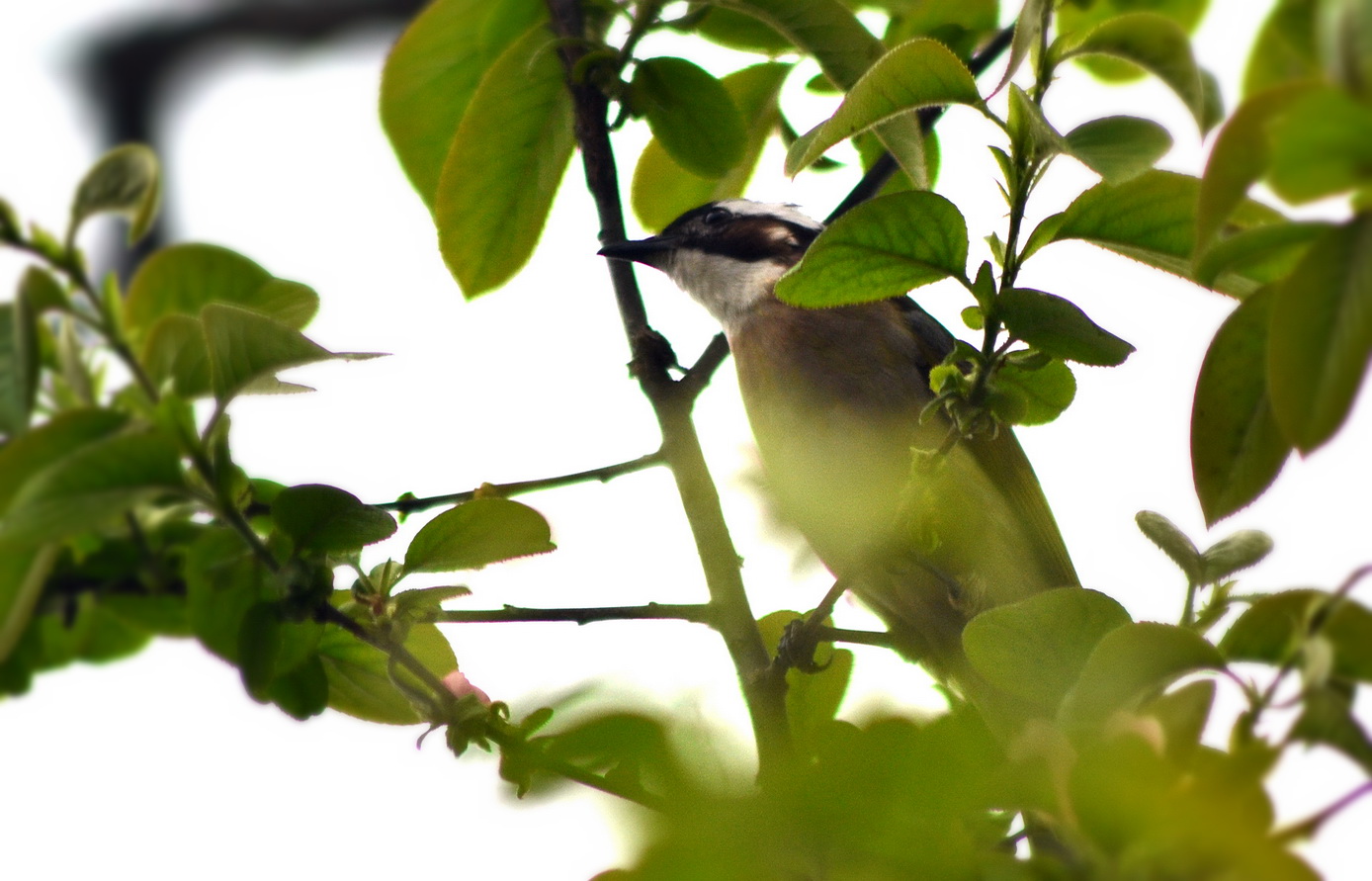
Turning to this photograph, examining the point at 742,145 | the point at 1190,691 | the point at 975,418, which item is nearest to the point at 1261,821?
the point at 1190,691

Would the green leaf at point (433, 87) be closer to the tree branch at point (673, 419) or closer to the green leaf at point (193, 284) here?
the tree branch at point (673, 419)

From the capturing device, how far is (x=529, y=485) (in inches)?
92.7

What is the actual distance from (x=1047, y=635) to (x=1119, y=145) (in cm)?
59

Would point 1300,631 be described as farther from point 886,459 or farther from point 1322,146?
point 886,459

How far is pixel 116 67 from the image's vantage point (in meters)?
7.34

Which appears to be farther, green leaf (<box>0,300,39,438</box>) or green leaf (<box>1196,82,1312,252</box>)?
green leaf (<box>0,300,39,438</box>)

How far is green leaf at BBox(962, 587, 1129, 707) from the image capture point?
1.56m

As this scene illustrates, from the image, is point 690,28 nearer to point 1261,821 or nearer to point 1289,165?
point 1289,165

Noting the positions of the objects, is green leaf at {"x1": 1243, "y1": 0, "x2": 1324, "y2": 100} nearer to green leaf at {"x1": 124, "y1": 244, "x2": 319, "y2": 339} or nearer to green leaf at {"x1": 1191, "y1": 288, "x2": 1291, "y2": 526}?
green leaf at {"x1": 1191, "y1": 288, "x2": 1291, "y2": 526}

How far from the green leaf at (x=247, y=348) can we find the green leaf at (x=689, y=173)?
1206mm

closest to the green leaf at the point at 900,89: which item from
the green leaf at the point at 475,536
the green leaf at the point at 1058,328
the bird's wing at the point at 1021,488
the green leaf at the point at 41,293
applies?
the green leaf at the point at 1058,328

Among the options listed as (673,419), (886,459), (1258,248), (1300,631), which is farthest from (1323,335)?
(886,459)

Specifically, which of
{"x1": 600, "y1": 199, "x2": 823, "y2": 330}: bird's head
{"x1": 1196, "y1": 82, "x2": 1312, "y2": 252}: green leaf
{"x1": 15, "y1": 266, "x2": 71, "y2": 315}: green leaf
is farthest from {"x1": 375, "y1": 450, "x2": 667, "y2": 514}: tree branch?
{"x1": 600, "y1": 199, "x2": 823, "y2": 330}: bird's head

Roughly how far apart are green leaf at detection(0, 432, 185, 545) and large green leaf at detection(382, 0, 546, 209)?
1034 mm
